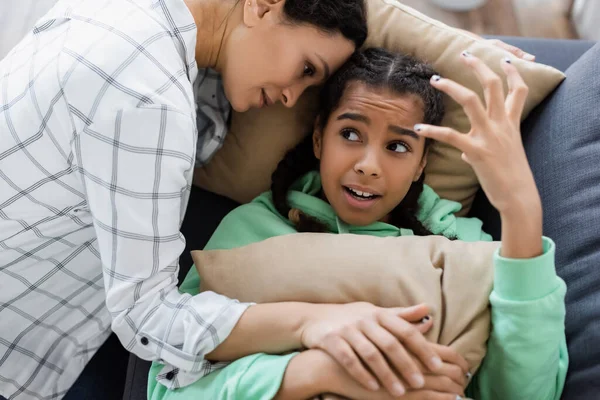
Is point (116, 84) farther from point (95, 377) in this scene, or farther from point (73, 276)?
point (95, 377)

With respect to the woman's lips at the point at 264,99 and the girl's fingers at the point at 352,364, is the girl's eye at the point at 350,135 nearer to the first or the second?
the woman's lips at the point at 264,99

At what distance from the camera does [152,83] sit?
0.98 m

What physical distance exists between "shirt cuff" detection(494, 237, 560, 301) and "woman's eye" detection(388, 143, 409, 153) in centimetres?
33

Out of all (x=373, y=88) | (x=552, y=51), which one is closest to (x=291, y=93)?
(x=373, y=88)

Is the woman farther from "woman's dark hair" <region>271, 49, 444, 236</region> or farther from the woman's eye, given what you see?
the woman's eye

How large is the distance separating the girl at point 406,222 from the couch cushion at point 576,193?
0.15ft

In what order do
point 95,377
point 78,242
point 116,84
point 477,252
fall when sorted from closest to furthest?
point 116,84, point 477,252, point 78,242, point 95,377

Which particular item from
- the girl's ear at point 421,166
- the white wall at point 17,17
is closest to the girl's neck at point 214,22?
the girl's ear at point 421,166

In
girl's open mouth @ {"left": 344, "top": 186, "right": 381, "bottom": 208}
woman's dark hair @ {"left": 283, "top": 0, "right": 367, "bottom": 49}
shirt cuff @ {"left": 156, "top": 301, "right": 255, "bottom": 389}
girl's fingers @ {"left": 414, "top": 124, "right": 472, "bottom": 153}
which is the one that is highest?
woman's dark hair @ {"left": 283, "top": 0, "right": 367, "bottom": 49}

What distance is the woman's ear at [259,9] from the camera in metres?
1.08

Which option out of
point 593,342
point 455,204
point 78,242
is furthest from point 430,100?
point 78,242

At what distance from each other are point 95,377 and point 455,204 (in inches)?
34.5

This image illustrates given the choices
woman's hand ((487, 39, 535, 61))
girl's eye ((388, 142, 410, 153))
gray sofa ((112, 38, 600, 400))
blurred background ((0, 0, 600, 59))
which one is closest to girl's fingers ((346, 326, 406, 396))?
gray sofa ((112, 38, 600, 400))

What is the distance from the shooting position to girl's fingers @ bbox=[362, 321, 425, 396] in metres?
0.93
